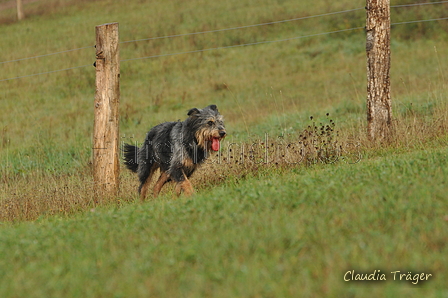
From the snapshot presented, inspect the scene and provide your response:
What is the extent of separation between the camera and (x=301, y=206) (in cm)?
637

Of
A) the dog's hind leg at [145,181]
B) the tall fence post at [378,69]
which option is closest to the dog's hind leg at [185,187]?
the dog's hind leg at [145,181]

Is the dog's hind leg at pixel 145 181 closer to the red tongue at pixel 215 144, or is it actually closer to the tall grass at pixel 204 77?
the red tongue at pixel 215 144

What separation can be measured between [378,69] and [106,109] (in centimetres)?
518

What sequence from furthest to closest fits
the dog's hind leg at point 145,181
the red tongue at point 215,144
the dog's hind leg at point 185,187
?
the dog's hind leg at point 145,181, the red tongue at point 215,144, the dog's hind leg at point 185,187

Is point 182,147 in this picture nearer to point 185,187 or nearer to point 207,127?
point 207,127

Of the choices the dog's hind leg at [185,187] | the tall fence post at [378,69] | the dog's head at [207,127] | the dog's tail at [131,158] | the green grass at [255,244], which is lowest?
the green grass at [255,244]

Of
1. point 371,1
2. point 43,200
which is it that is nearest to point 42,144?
point 43,200

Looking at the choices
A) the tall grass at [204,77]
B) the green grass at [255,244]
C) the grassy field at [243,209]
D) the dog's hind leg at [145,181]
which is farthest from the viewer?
the tall grass at [204,77]

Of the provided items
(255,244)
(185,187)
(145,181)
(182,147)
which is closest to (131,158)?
(145,181)

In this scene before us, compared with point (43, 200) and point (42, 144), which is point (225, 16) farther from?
point (43, 200)

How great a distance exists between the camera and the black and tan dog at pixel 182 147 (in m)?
9.12

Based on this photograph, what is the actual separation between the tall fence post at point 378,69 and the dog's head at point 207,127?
130 inches

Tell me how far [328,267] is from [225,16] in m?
31.1

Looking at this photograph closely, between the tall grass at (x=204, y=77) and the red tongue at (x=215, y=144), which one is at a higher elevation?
the tall grass at (x=204, y=77)
